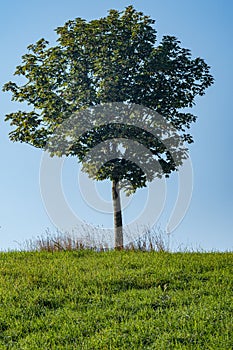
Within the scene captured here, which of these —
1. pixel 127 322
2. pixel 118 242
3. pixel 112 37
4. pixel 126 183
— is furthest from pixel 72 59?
pixel 127 322

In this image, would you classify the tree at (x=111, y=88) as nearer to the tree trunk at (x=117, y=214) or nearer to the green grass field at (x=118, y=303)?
the tree trunk at (x=117, y=214)

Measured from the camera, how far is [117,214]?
56.3 ft

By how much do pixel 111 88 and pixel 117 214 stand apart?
13.6ft

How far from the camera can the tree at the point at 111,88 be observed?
1714cm

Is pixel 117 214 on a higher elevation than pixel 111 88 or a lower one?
lower

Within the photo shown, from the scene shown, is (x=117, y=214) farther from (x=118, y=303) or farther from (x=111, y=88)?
(x=118, y=303)

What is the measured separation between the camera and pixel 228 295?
31.8 ft

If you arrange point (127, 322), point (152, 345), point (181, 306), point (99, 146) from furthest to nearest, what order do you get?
1. point (99, 146)
2. point (181, 306)
3. point (127, 322)
4. point (152, 345)

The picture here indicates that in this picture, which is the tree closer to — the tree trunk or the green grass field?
the tree trunk

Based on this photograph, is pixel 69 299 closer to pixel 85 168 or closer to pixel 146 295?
pixel 146 295

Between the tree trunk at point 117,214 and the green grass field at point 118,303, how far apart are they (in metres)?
3.30

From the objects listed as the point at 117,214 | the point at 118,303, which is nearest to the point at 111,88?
the point at 117,214

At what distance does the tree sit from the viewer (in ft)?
56.2

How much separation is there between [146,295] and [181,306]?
0.83m
